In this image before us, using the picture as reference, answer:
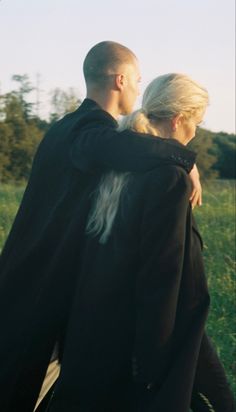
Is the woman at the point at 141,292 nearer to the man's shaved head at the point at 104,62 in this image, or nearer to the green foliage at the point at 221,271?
the man's shaved head at the point at 104,62

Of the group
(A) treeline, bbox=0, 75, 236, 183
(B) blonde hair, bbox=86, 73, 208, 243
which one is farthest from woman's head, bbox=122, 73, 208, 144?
(A) treeline, bbox=0, 75, 236, 183

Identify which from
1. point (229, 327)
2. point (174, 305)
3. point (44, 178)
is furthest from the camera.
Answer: point (229, 327)

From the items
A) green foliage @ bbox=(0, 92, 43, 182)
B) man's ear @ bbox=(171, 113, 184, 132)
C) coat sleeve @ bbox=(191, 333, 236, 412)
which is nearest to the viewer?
man's ear @ bbox=(171, 113, 184, 132)

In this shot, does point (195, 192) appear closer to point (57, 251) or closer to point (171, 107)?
point (171, 107)

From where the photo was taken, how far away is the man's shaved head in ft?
10.8

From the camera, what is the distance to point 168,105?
2.86 meters

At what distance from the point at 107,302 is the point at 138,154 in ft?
1.75

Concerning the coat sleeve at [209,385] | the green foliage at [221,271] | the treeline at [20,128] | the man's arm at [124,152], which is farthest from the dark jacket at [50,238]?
the treeline at [20,128]

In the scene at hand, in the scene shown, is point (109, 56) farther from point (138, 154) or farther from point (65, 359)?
point (65, 359)

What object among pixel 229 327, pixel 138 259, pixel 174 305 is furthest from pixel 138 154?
pixel 229 327

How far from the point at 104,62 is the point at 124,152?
720 millimetres

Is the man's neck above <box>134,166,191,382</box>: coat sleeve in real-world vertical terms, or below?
above

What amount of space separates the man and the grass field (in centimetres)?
Answer: 217

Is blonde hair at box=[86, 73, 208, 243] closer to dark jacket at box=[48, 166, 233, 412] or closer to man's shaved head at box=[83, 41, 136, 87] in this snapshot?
dark jacket at box=[48, 166, 233, 412]
